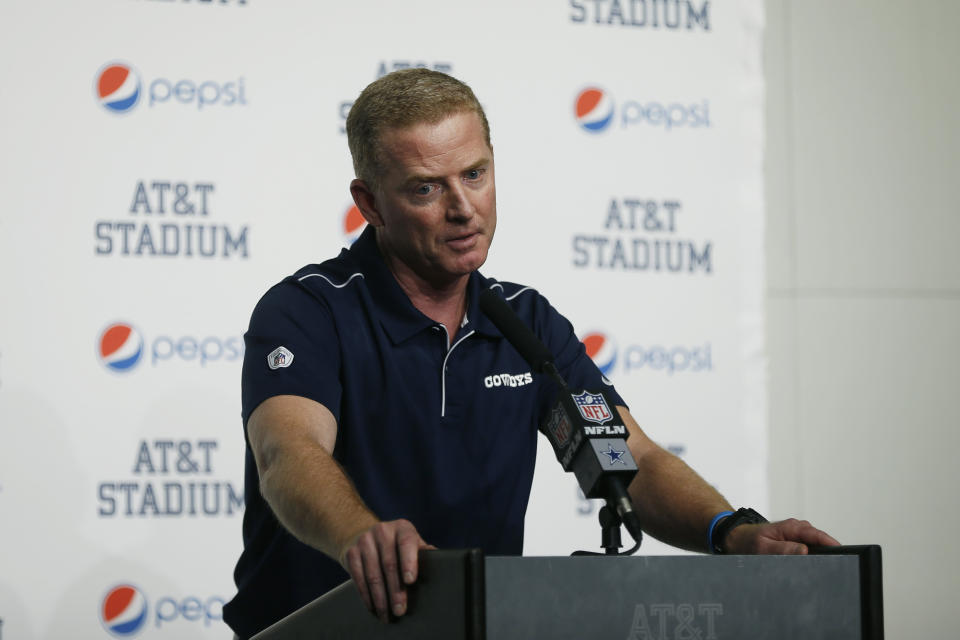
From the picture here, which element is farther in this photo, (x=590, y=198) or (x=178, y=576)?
(x=590, y=198)

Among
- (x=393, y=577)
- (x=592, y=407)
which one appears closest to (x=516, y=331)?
(x=592, y=407)

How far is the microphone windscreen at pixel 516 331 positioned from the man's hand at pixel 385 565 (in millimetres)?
443

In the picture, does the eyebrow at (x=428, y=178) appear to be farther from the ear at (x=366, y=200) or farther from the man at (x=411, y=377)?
the ear at (x=366, y=200)

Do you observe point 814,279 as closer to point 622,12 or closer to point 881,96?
point 881,96

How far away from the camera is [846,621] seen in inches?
46.2

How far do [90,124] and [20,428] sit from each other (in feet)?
3.09

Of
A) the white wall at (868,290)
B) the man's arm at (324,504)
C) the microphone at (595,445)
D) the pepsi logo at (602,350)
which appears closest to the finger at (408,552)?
the man's arm at (324,504)

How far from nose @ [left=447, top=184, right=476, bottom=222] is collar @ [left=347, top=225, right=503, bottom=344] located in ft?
0.52

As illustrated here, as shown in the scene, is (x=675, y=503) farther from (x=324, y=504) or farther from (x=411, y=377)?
(x=324, y=504)

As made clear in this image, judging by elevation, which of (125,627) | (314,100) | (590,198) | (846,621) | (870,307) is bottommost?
(125,627)

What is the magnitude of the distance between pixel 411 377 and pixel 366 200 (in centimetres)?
35

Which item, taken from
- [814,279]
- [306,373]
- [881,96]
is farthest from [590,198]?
[306,373]

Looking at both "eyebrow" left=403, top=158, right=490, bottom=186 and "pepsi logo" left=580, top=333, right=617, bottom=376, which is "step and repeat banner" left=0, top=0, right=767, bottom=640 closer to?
"pepsi logo" left=580, top=333, right=617, bottom=376

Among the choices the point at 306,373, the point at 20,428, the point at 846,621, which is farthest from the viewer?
the point at 20,428
